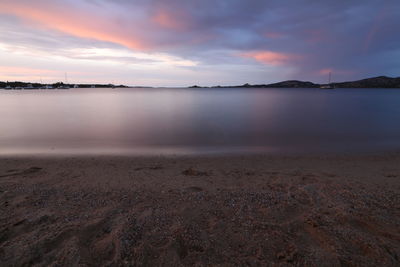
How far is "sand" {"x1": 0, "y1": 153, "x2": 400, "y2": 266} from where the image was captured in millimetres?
2885

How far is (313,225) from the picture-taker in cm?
352

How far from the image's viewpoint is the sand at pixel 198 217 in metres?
2.88

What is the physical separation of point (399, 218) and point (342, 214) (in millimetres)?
1039

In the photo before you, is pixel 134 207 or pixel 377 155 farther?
pixel 377 155

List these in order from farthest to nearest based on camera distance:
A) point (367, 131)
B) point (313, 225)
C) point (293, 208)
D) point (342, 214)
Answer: point (367, 131) < point (293, 208) < point (342, 214) < point (313, 225)

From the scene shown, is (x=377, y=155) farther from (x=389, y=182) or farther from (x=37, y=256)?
(x=37, y=256)

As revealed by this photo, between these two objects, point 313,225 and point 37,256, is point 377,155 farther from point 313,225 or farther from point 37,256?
point 37,256

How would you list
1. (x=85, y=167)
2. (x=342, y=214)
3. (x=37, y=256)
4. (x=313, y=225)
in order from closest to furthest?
(x=37, y=256)
(x=313, y=225)
(x=342, y=214)
(x=85, y=167)

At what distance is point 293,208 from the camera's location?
4.08 metres

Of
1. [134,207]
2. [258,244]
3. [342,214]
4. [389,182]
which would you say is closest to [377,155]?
[389,182]

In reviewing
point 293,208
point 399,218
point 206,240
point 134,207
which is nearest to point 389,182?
point 399,218

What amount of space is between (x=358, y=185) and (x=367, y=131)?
13.5 meters

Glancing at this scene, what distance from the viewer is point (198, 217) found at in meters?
3.77

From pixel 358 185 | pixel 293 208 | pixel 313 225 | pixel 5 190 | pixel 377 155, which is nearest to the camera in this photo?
pixel 313 225
